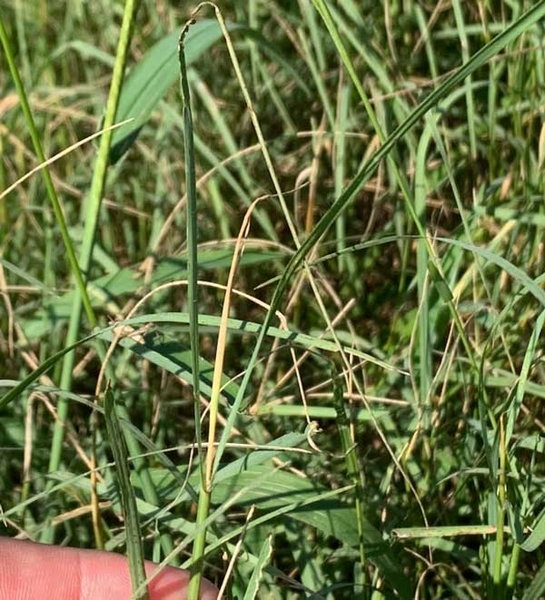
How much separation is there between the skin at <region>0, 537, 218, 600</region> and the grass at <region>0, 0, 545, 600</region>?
3 cm

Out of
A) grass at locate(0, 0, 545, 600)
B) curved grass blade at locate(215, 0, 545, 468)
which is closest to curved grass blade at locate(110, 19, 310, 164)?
grass at locate(0, 0, 545, 600)

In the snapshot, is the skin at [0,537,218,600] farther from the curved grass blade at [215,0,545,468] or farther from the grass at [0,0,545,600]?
the curved grass blade at [215,0,545,468]

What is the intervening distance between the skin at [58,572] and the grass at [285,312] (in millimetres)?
29

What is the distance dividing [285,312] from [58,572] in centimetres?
34

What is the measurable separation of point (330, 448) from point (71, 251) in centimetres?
39

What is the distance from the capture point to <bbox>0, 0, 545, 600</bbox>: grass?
65 centimetres

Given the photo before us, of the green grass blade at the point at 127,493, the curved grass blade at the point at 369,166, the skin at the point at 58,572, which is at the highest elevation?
the curved grass blade at the point at 369,166

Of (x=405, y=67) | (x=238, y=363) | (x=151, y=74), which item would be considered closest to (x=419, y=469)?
(x=238, y=363)

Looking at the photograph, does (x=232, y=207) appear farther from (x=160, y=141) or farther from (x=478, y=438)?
(x=478, y=438)

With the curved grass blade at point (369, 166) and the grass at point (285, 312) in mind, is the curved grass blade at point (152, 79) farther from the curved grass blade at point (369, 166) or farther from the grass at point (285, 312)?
the curved grass blade at point (369, 166)

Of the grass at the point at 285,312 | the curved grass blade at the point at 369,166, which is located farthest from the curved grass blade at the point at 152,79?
the curved grass blade at the point at 369,166

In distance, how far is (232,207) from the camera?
4.09 ft

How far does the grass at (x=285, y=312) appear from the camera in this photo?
0.65 m

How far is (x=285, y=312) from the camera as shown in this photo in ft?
A: 3.11
